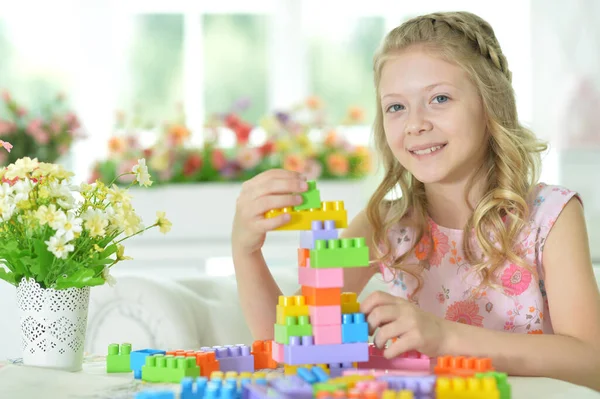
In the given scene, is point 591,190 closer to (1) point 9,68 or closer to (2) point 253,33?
(2) point 253,33

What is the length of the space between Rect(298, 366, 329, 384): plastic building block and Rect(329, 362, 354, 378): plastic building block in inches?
2.3

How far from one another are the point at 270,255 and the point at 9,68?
200 cm

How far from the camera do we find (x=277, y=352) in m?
1.21

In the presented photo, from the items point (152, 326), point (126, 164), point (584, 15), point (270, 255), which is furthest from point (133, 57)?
point (152, 326)

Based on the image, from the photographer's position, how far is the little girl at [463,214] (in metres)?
A: 1.64

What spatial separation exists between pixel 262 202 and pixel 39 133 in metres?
2.76

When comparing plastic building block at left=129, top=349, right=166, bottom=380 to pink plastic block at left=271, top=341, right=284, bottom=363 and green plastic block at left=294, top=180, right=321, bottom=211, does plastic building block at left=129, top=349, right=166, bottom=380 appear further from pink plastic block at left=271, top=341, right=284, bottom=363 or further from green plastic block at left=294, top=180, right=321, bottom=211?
green plastic block at left=294, top=180, right=321, bottom=211

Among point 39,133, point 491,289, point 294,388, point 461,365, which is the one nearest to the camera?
point 294,388

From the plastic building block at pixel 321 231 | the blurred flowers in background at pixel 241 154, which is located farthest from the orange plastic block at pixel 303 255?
the blurred flowers in background at pixel 241 154

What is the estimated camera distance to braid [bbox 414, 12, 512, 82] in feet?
5.95

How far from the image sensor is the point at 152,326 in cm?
201

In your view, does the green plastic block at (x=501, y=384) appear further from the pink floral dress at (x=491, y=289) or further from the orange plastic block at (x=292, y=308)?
the pink floral dress at (x=491, y=289)

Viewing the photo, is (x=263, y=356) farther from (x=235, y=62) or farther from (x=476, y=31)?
(x=235, y=62)

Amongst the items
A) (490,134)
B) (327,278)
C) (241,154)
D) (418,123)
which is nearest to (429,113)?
(418,123)
